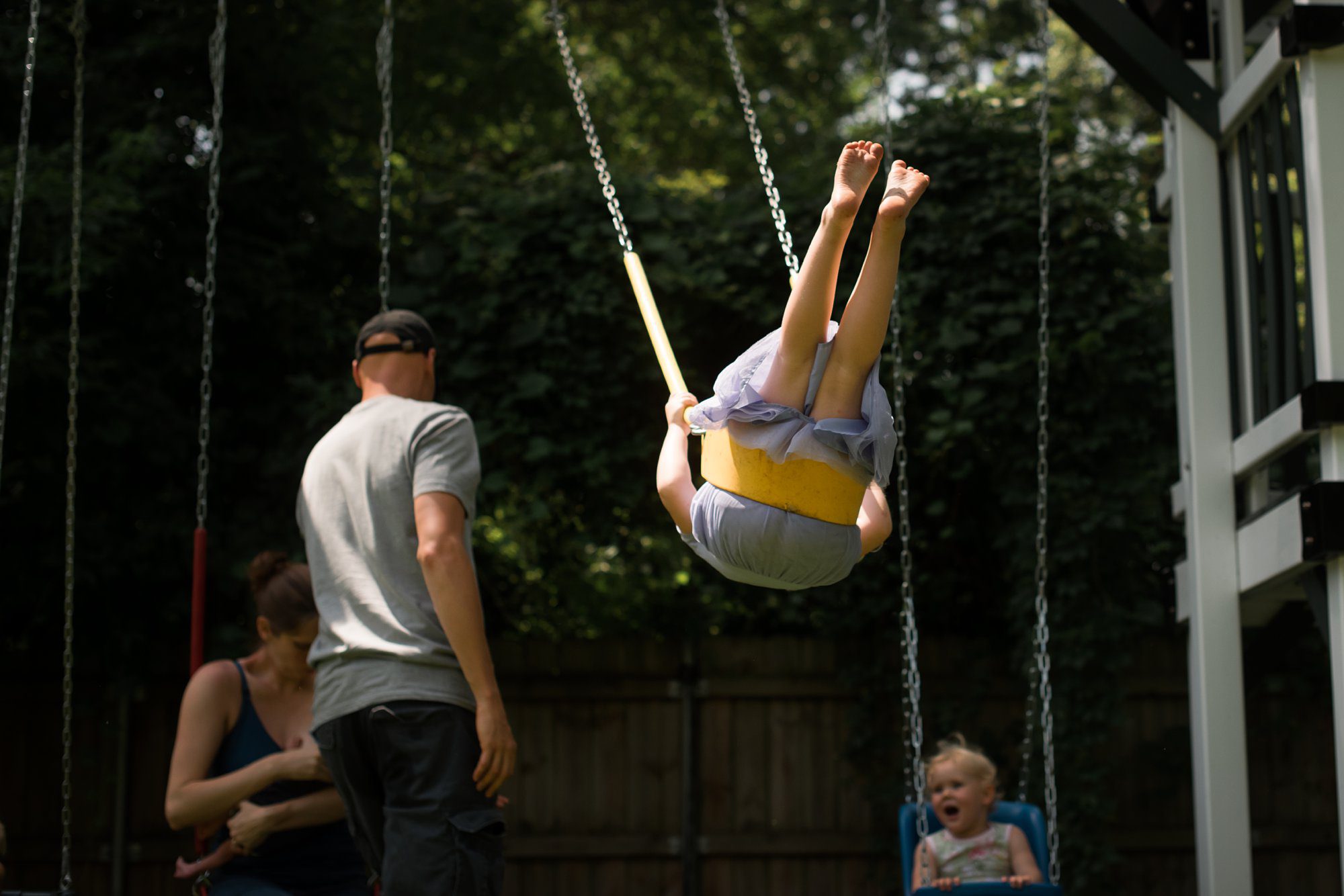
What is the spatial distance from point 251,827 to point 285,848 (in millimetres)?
132

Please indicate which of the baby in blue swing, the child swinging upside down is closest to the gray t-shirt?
the child swinging upside down

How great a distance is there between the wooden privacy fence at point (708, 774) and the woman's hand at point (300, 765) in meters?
2.39

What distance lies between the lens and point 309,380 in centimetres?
514

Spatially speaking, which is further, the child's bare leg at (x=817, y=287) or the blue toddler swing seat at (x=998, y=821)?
the blue toddler swing seat at (x=998, y=821)

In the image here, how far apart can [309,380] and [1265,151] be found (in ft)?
10.5

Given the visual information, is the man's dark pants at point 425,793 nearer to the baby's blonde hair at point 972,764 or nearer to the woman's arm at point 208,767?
the woman's arm at point 208,767

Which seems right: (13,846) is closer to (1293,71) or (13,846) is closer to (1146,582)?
(1146,582)

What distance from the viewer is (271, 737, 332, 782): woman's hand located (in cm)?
307

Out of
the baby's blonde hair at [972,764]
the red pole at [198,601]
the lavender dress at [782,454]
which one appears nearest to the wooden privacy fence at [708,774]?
the baby's blonde hair at [972,764]

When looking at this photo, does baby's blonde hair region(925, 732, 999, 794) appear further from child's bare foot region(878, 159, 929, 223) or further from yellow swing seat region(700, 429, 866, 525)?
child's bare foot region(878, 159, 929, 223)

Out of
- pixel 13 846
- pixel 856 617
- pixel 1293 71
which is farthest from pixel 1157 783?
pixel 13 846

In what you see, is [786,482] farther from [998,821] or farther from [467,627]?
[998,821]

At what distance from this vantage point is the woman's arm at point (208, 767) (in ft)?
10.0

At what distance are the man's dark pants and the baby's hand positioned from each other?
68cm
